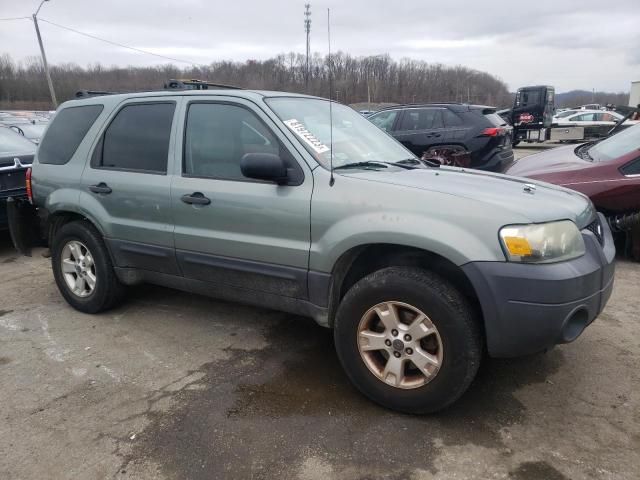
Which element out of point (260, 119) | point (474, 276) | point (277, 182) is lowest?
point (474, 276)

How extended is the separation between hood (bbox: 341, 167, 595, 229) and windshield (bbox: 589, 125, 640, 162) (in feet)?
8.85

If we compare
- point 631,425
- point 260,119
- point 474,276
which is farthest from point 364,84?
point 631,425

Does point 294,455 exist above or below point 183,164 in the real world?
below

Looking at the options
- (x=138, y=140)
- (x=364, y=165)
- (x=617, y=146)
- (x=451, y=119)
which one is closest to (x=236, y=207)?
(x=364, y=165)

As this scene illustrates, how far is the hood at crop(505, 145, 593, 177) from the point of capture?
549 centimetres

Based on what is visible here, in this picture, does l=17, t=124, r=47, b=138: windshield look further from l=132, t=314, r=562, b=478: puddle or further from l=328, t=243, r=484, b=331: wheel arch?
l=328, t=243, r=484, b=331: wheel arch

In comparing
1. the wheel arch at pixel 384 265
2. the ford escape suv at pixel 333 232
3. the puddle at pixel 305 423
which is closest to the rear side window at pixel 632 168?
the ford escape suv at pixel 333 232

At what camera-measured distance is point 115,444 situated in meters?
2.62

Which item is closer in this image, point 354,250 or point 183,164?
point 354,250

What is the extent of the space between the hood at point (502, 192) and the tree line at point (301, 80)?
892 millimetres

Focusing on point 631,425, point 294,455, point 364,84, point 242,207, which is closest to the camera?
point 294,455

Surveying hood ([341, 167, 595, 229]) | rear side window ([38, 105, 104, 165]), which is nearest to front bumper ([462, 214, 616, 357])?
hood ([341, 167, 595, 229])

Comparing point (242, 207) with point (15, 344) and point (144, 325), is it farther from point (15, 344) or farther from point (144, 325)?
point (15, 344)

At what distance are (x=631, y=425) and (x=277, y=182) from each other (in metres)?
2.37
